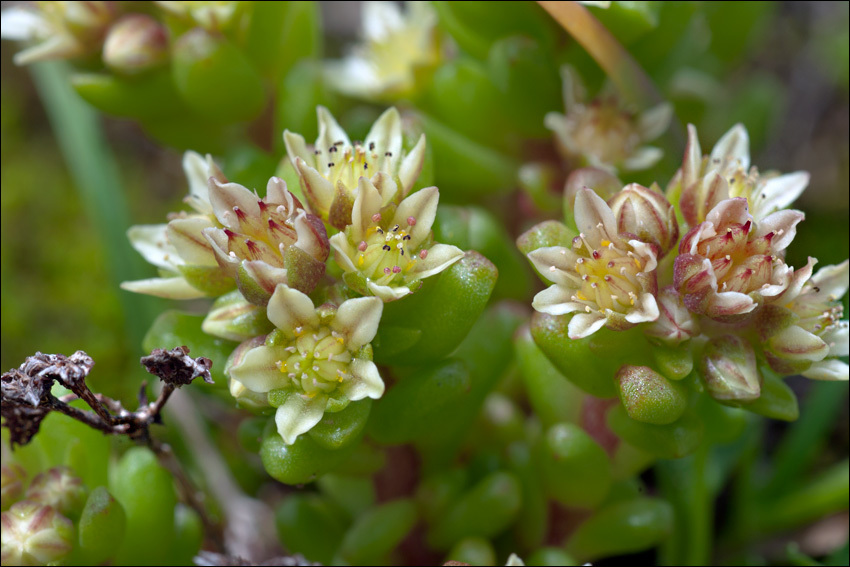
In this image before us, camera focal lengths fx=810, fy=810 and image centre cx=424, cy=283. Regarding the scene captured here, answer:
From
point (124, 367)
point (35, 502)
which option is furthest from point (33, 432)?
point (124, 367)

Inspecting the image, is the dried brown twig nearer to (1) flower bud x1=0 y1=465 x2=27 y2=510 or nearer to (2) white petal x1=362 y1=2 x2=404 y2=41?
(1) flower bud x1=0 y1=465 x2=27 y2=510

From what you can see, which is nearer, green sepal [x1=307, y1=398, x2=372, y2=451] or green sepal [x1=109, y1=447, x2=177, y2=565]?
green sepal [x1=307, y1=398, x2=372, y2=451]

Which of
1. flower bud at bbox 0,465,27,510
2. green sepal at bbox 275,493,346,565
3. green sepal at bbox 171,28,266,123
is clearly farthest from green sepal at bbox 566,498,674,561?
green sepal at bbox 171,28,266,123

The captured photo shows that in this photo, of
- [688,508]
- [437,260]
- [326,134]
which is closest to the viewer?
[437,260]

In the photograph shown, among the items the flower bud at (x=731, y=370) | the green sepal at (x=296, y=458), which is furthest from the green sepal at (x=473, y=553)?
the flower bud at (x=731, y=370)

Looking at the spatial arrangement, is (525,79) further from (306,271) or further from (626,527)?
(626,527)

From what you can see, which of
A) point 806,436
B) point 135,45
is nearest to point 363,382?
point 135,45
